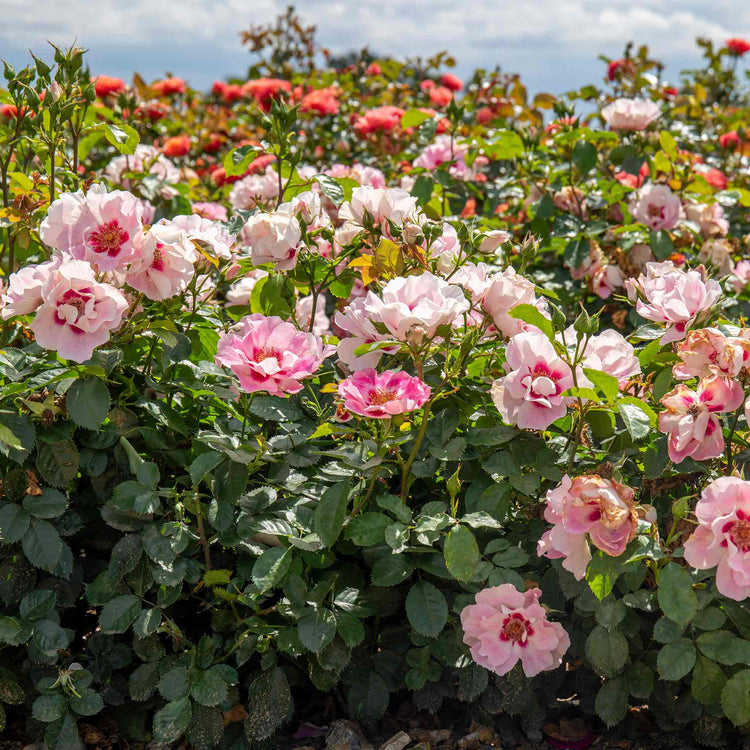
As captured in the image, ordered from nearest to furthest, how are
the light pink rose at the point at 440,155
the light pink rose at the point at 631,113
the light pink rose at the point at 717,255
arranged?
the light pink rose at the point at 717,255, the light pink rose at the point at 631,113, the light pink rose at the point at 440,155

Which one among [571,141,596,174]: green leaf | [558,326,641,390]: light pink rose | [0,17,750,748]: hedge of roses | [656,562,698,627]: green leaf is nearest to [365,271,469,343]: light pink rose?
[0,17,750,748]: hedge of roses

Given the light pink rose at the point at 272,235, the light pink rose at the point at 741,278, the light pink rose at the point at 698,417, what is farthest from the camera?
the light pink rose at the point at 741,278

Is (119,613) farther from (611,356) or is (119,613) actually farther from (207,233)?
(611,356)

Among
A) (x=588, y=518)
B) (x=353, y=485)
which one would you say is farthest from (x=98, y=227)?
(x=588, y=518)

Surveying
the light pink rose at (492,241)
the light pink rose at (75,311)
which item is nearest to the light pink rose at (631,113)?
the light pink rose at (492,241)

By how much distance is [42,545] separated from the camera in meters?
1.60

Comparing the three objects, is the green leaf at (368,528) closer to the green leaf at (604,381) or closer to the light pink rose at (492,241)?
the green leaf at (604,381)

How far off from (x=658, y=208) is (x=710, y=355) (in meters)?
1.54

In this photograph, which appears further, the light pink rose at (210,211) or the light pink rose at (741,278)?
the light pink rose at (210,211)

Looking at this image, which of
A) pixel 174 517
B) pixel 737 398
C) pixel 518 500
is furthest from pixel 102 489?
pixel 737 398

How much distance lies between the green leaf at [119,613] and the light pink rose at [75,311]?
456mm

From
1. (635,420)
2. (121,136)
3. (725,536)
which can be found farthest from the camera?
(121,136)

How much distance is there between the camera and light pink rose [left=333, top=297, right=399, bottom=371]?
1574 mm

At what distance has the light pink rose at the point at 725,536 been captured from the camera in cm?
135
